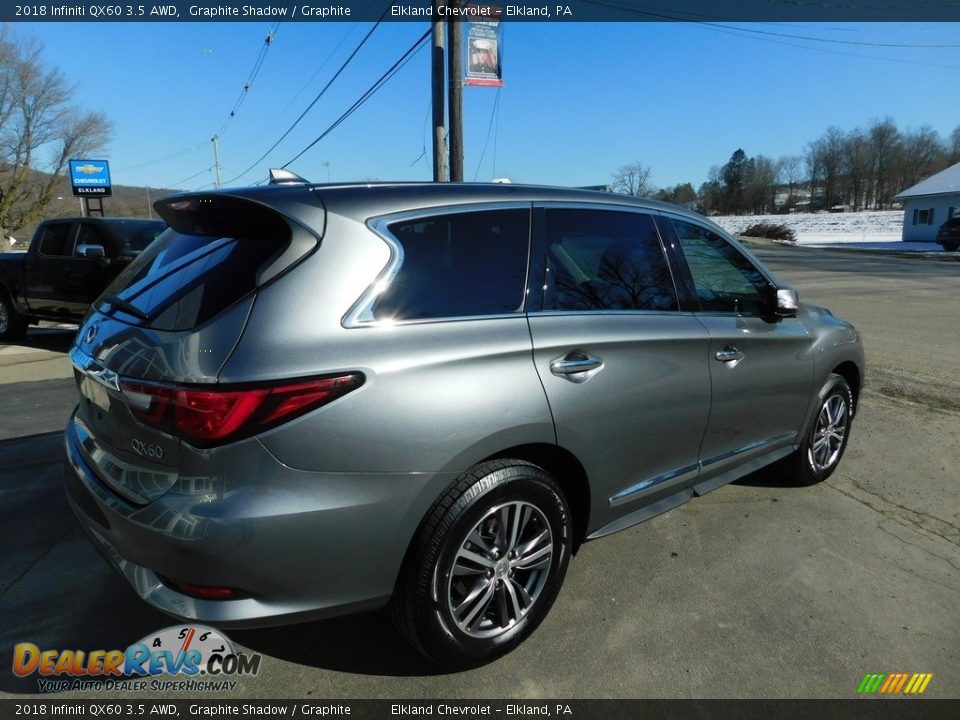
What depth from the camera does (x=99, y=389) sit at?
2.27m

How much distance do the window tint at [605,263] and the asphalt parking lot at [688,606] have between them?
1325mm

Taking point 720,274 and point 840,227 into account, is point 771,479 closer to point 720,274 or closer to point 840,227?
point 720,274

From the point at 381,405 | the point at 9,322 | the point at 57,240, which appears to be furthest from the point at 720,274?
the point at 9,322

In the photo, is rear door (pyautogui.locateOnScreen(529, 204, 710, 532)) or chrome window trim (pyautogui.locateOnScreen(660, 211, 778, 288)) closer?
rear door (pyautogui.locateOnScreen(529, 204, 710, 532))

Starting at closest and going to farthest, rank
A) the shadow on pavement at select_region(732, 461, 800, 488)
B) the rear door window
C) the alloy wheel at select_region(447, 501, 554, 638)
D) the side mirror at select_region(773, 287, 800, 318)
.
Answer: the alloy wheel at select_region(447, 501, 554, 638), the side mirror at select_region(773, 287, 800, 318), the shadow on pavement at select_region(732, 461, 800, 488), the rear door window

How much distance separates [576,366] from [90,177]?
38371 mm

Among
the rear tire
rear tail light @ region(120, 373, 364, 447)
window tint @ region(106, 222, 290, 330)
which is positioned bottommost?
the rear tire

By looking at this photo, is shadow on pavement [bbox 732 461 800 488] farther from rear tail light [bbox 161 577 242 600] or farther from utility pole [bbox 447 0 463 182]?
utility pole [bbox 447 0 463 182]

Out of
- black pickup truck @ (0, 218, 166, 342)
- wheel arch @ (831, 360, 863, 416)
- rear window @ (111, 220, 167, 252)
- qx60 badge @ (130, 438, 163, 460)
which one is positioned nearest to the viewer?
qx60 badge @ (130, 438, 163, 460)

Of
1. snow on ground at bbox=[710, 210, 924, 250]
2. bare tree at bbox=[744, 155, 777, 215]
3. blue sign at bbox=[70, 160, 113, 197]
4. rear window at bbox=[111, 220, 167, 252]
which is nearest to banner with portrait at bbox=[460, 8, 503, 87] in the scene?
rear window at bbox=[111, 220, 167, 252]

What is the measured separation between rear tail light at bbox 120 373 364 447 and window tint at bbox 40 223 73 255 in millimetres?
8572

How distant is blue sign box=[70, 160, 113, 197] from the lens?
3278 centimetres

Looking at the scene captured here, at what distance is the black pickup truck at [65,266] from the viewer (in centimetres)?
845

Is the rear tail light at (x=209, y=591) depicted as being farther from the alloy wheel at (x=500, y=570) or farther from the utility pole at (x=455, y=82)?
the utility pole at (x=455, y=82)
